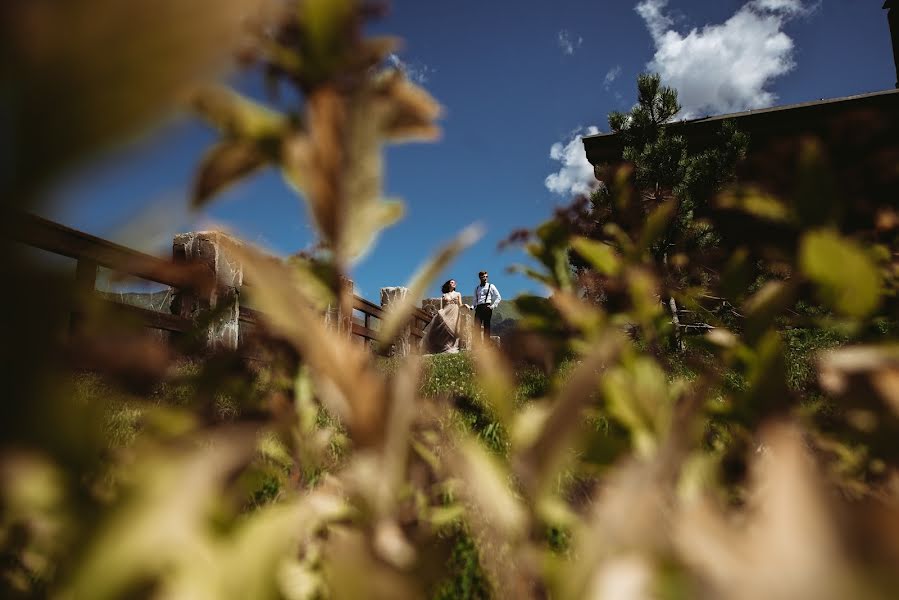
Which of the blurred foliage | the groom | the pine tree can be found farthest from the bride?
the blurred foliage

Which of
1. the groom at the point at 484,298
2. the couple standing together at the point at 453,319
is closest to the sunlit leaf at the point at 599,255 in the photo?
the couple standing together at the point at 453,319

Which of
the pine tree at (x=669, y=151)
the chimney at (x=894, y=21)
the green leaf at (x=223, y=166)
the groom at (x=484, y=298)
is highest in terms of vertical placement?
the chimney at (x=894, y=21)

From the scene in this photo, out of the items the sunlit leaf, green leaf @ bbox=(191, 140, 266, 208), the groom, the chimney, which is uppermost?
the chimney

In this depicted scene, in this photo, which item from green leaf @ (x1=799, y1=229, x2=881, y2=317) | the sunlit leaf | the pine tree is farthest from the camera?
the pine tree

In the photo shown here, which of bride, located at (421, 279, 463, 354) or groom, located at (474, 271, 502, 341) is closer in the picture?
bride, located at (421, 279, 463, 354)

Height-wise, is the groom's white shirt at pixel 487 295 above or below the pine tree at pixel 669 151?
below

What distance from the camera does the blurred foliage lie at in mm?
Answer: 156

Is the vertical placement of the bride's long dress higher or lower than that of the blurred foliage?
higher

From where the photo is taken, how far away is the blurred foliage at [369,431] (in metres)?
0.16

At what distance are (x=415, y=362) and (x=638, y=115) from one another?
9596 mm

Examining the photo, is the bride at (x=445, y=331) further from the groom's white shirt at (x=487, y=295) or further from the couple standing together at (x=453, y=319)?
the groom's white shirt at (x=487, y=295)

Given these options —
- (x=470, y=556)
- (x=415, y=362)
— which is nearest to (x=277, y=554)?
(x=415, y=362)

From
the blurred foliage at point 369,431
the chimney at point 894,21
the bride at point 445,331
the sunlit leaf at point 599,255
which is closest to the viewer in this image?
the blurred foliage at point 369,431

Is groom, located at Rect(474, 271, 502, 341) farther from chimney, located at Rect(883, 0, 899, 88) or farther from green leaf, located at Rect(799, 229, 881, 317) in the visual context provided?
chimney, located at Rect(883, 0, 899, 88)
